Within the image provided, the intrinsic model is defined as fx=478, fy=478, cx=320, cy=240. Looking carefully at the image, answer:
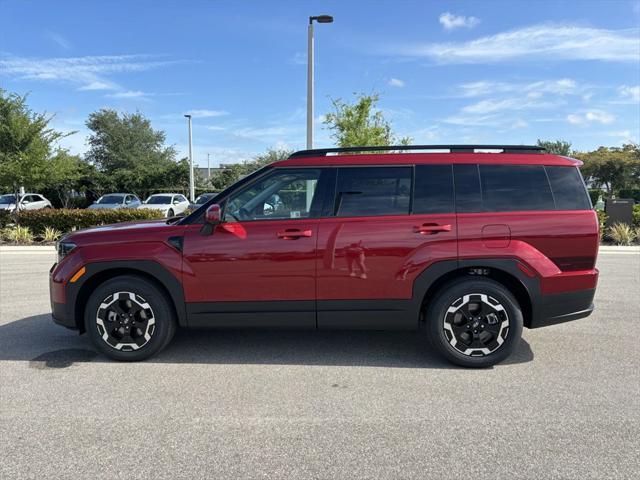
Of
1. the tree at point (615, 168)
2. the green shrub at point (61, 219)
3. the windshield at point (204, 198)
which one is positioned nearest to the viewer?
the windshield at point (204, 198)

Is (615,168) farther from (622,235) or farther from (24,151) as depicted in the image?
(24,151)

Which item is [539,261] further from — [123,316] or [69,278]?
[69,278]

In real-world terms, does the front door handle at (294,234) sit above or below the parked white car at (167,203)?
below

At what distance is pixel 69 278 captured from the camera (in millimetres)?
4262

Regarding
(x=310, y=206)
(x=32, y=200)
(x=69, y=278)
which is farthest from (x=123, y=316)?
(x=32, y=200)

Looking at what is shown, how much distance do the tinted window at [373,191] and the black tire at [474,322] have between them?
33.5 inches

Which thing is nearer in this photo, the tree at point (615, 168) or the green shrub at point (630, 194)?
the green shrub at point (630, 194)

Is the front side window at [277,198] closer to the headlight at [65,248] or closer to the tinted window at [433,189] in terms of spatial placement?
the tinted window at [433,189]

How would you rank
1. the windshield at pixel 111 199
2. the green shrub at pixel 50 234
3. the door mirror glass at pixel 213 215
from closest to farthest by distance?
the door mirror glass at pixel 213 215, the green shrub at pixel 50 234, the windshield at pixel 111 199

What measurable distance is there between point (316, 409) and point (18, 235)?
14887 mm

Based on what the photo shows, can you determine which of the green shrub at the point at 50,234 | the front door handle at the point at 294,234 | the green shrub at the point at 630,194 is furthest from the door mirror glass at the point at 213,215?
the green shrub at the point at 630,194

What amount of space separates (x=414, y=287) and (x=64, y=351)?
3414 millimetres

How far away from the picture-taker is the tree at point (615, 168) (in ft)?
161

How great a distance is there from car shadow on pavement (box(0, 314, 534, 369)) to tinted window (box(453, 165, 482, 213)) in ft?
4.66
